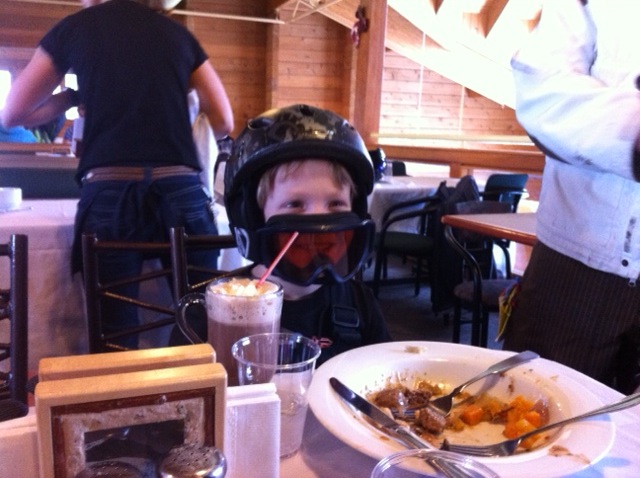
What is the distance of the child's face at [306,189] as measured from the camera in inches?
46.2

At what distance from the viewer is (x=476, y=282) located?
2.75 metres

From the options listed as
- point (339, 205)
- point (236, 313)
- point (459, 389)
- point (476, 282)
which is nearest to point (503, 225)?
point (476, 282)

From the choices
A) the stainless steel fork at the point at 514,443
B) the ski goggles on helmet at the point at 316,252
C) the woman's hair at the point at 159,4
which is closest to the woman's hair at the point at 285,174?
the ski goggles on helmet at the point at 316,252

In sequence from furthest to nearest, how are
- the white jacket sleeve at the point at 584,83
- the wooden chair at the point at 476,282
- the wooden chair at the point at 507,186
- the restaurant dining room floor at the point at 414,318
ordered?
the wooden chair at the point at 507,186
the restaurant dining room floor at the point at 414,318
the wooden chair at the point at 476,282
the white jacket sleeve at the point at 584,83

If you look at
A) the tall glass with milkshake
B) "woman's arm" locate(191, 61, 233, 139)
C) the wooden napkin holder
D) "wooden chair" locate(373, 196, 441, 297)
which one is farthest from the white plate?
"wooden chair" locate(373, 196, 441, 297)

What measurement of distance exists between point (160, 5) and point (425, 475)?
1757 millimetres

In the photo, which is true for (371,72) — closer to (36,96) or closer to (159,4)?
(159,4)

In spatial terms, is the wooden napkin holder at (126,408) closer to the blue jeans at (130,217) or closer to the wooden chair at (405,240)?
the blue jeans at (130,217)

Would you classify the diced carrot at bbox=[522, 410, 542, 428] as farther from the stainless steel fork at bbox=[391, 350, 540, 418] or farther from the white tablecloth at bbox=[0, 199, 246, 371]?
the white tablecloth at bbox=[0, 199, 246, 371]

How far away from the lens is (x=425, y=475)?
59 cm

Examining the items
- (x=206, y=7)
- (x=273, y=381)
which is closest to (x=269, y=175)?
(x=273, y=381)

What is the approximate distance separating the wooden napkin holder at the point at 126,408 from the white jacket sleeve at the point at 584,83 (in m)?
0.89

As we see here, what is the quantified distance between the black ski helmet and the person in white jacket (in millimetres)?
415

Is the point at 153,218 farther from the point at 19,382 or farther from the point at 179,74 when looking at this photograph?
the point at 19,382
